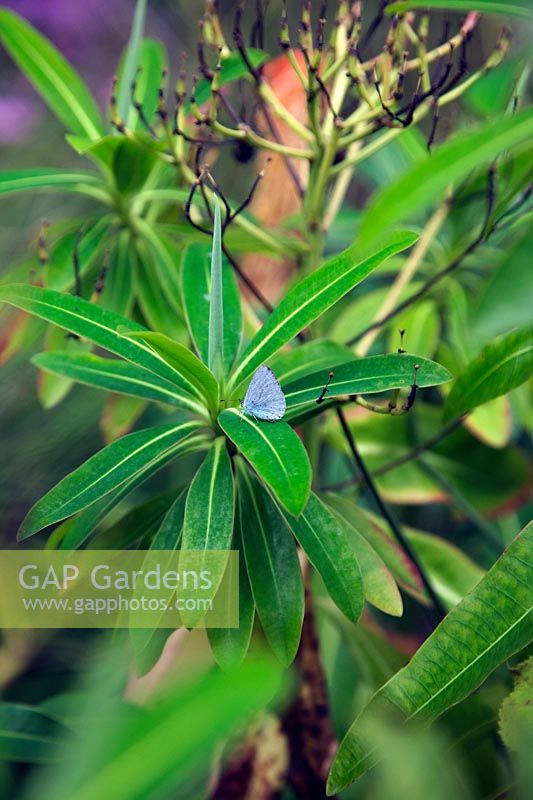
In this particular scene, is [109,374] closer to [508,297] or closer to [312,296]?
[312,296]

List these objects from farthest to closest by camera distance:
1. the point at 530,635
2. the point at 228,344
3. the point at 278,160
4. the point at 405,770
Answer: the point at 278,160 → the point at 228,344 → the point at 530,635 → the point at 405,770

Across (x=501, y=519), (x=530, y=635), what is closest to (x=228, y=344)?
(x=530, y=635)

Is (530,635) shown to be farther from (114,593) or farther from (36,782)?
(36,782)

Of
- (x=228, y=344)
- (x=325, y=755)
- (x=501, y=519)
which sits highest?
(x=228, y=344)

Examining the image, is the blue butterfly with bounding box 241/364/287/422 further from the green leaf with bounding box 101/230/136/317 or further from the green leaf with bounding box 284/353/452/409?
the green leaf with bounding box 101/230/136/317

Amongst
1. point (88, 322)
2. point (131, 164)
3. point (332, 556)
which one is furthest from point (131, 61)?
point (332, 556)

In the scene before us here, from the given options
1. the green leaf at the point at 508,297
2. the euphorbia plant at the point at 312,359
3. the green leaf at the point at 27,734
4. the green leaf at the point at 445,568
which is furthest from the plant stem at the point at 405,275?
the green leaf at the point at 27,734
